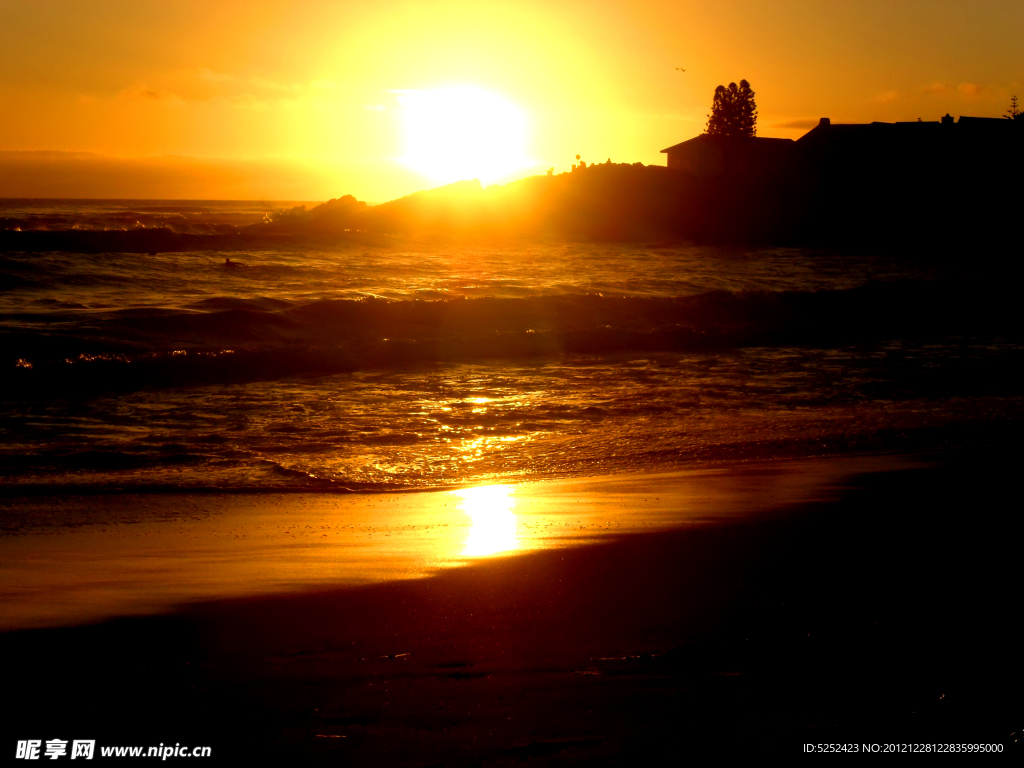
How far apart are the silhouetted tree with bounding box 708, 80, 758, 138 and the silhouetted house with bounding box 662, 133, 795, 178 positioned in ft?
2.11

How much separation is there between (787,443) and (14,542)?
23.7 feet

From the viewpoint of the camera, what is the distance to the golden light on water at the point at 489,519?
5.72m

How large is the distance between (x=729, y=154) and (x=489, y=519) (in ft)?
220

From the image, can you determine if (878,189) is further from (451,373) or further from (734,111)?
(451,373)

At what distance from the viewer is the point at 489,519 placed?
6559 millimetres

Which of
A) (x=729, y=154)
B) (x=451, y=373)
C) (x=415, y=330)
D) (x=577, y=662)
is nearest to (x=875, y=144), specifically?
(x=729, y=154)

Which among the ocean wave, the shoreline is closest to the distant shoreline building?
the ocean wave

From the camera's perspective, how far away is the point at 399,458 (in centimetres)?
867

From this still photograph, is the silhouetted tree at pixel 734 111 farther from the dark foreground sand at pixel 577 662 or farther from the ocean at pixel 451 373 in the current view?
the dark foreground sand at pixel 577 662

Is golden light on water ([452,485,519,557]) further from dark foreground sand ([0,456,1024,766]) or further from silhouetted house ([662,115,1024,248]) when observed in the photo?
silhouetted house ([662,115,1024,248])

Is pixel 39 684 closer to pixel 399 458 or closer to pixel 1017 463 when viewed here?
pixel 399 458

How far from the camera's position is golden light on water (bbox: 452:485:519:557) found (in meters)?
5.72

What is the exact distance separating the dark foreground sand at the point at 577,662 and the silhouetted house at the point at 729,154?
64.1 m

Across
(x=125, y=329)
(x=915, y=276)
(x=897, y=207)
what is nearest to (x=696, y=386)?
(x=125, y=329)
